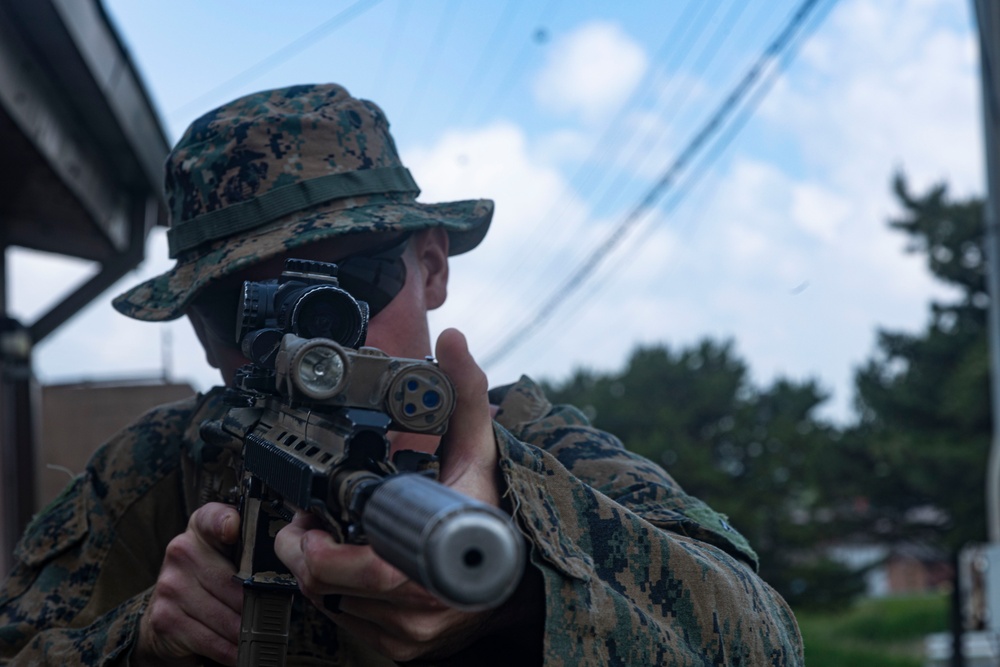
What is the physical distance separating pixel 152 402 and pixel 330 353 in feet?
14.0

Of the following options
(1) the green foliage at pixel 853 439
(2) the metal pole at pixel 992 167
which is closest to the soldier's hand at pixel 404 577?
(2) the metal pole at pixel 992 167

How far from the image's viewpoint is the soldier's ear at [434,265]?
111 inches

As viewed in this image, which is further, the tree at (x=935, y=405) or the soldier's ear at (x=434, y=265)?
the tree at (x=935, y=405)

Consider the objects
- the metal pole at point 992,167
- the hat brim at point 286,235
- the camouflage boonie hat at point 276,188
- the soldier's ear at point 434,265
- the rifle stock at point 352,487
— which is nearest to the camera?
A: the rifle stock at point 352,487

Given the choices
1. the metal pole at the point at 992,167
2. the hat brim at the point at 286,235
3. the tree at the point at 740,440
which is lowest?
the hat brim at the point at 286,235

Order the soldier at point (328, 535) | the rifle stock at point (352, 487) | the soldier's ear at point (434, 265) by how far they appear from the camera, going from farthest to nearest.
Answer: the soldier's ear at point (434, 265), the soldier at point (328, 535), the rifle stock at point (352, 487)

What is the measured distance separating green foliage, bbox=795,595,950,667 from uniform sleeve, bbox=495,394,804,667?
29106mm

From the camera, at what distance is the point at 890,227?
3166cm

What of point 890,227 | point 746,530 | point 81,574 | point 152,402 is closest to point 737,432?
point 746,530

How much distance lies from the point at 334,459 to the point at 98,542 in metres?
1.65

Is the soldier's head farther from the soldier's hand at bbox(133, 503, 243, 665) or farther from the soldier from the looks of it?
the soldier's hand at bbox(133, 503, 243, 665)

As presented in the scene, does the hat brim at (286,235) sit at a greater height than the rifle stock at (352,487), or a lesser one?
greater

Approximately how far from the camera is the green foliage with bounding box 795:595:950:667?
31.4m

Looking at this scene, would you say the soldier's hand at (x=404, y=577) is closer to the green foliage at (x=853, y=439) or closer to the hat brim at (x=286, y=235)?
the hat brim at (x=286, y=235)
